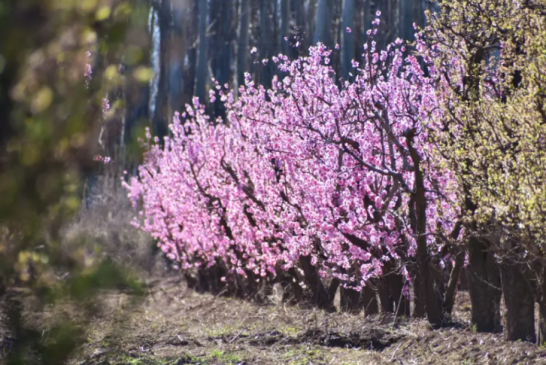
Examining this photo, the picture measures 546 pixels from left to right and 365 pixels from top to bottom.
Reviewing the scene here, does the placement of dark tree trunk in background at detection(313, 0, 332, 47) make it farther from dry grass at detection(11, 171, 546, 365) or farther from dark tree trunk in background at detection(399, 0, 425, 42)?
dry grass at detection(11, 171, 546, 365)

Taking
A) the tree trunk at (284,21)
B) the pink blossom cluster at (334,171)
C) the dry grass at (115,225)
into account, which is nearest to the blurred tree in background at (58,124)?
the pink blossom cluster at (334,171)

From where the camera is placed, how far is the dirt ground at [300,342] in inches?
282

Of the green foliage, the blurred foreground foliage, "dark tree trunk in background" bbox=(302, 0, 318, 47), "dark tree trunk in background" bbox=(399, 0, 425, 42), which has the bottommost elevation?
the blurred foreground foliage

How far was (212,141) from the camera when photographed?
44.8ft

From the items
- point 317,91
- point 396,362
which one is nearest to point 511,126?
point 396,362

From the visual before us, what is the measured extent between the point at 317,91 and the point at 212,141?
424cm

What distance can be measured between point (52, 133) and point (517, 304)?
6.11 metres

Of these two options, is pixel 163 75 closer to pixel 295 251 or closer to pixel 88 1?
pixel 295 251

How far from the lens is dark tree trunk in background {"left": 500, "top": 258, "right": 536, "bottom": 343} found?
23.9 ft

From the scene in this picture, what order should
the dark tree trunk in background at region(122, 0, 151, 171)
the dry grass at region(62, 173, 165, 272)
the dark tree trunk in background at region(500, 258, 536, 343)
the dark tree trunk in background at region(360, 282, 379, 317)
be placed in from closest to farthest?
the dark tree trunk in background at region(122, 0, 151, 171) < the dark tree trunk in background at region(500, 258, 536, 343) < the dark tree trunk in background at region(360, 282, 379, 317) < the dry grass at region(62, 173, 165, 272)

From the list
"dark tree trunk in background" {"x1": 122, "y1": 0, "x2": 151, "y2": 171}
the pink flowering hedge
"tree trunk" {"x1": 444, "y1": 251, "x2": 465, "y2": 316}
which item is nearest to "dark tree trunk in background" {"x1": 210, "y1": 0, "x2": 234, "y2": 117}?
the pink flowering hedge

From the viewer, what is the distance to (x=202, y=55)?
95.4 feet

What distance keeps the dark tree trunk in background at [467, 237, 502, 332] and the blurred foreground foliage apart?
20.3 feet

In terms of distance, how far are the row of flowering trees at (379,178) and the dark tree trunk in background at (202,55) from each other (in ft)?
48.5
